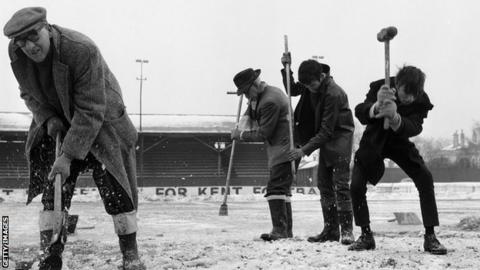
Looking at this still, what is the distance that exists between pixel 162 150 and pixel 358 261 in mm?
31364

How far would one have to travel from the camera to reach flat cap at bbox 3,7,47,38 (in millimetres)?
3520

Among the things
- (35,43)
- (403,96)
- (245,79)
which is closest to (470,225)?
(245,79)

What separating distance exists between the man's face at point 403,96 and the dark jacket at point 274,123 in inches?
62.2

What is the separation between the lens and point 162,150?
3509 centimetres

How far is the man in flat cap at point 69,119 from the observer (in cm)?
371

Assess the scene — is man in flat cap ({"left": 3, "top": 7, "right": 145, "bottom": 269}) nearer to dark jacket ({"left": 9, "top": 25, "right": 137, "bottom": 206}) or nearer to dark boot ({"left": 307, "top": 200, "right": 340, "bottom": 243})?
dark jacket ({"left": 9, "top": 25, "right": 137, "bottom": 206})

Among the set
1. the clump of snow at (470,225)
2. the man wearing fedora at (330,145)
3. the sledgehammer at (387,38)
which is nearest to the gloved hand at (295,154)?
the man wearing fedora at (330,145)

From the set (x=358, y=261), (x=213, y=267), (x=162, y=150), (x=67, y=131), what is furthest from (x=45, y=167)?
(x=162, y=150)

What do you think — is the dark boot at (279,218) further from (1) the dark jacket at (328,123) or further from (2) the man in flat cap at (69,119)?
(2) the man in flat cap at (69,119)

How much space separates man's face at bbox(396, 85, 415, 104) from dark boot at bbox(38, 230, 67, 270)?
9.19 feet

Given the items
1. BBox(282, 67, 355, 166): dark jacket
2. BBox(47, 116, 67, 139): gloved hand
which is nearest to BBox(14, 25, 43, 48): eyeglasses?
BBox(47, 116, 67, 139): gloved hand

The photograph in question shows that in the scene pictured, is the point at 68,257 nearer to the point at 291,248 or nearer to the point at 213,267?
the point at 213,267

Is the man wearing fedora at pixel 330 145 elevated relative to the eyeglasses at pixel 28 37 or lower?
lower

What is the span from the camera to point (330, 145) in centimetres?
579
